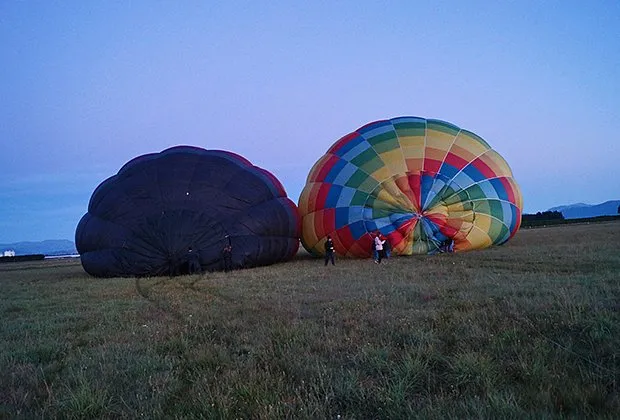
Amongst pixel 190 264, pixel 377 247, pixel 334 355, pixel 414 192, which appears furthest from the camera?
pixel 414 192

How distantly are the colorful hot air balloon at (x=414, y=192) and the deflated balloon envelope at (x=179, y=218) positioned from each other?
146 centimetres

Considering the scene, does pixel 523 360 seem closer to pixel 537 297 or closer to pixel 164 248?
pixel 537 297

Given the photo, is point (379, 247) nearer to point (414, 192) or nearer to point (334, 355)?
point (414, 192)

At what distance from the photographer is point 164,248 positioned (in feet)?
39.4

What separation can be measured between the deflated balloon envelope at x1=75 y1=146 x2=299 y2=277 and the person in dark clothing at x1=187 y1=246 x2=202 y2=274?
0.22 feet

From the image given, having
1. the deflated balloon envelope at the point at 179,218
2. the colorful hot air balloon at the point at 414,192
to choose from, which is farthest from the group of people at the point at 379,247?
the deflated balloon envelope at the point at 179,218

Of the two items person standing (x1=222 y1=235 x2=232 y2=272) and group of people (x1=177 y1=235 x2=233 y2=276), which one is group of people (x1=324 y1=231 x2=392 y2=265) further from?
group of people (x1=177 y1=235 x2=233 y2=276)

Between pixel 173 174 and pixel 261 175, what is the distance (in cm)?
257

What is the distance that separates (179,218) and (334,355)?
903cm

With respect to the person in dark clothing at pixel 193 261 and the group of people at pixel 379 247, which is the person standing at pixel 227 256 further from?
the group of people at pixel 379 247

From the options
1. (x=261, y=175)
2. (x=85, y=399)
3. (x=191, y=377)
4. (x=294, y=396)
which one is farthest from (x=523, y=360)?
(x=261, y=175)

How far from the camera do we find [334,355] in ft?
12.3

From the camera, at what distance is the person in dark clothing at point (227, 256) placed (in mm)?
12288

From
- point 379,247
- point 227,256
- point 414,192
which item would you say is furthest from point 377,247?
point 227,256
